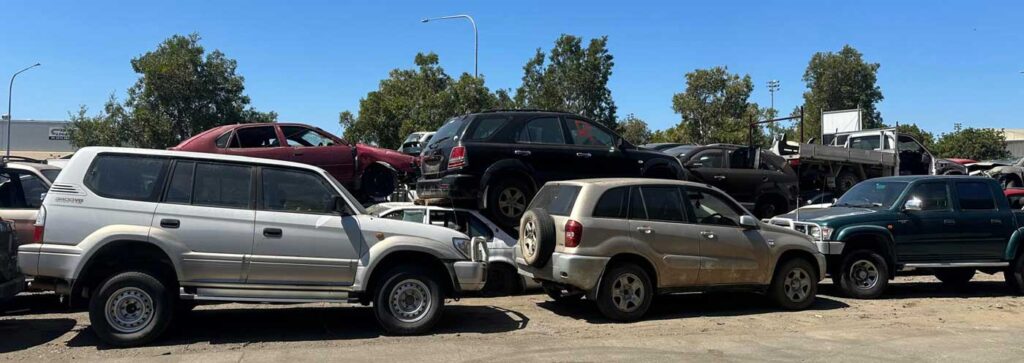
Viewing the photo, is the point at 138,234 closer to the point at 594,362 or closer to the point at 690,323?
the point at 594,362

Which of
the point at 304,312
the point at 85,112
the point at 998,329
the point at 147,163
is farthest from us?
the point at 85,112

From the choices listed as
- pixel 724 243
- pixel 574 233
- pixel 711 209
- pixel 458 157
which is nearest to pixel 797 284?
pixel 724 243

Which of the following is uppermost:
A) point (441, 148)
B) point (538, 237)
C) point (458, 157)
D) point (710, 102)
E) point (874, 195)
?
point (710, 102)

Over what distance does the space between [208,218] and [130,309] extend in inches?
42.2

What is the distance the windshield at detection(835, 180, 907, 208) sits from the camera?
1018cm

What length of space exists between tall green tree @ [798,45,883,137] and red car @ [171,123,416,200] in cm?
3953

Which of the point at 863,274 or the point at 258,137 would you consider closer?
the point at 863,274

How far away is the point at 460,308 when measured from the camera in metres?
8.88

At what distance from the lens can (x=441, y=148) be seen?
376 inches

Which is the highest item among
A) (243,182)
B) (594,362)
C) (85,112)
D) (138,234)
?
(85,112)

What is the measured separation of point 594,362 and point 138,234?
14.0ft

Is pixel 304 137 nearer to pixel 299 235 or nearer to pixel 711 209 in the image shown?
pixel 299 235

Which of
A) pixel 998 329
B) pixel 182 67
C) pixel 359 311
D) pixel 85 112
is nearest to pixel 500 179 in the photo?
pixel 359 311

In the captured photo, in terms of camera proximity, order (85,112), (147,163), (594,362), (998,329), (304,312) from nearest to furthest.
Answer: (594,362) → (147,163) → (998,329) → (304,312) → (85,112)
